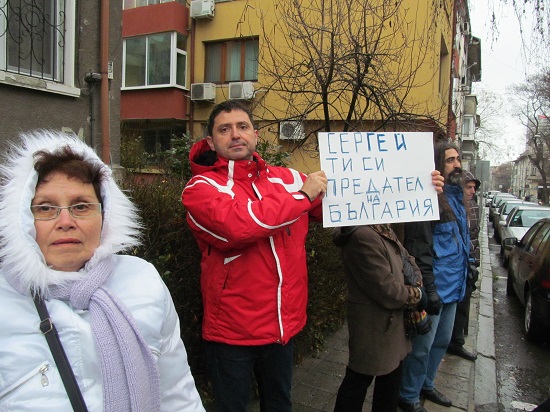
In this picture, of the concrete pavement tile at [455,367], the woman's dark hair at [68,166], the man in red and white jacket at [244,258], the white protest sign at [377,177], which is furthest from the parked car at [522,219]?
the woman's dark hair at [68,166]

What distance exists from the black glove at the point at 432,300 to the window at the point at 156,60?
45.2 feet

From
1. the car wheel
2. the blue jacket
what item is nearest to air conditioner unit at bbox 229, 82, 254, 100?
the car wheel

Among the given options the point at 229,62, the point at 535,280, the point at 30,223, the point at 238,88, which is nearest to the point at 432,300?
the point at 30,223

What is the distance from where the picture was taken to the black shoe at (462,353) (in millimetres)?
4793

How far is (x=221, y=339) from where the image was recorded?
220 cm

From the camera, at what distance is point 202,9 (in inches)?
579

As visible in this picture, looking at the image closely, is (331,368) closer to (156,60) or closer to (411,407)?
(411,407)

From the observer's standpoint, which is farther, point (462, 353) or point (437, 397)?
point (462, 353)

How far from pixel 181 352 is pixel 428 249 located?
6.85ft

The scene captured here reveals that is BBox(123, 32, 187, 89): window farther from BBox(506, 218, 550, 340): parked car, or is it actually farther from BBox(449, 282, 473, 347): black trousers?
BBox(449, 282, 473, 347): black trousers

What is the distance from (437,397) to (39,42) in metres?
5.81

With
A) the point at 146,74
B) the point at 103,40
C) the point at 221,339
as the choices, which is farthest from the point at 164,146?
the point at 221,339

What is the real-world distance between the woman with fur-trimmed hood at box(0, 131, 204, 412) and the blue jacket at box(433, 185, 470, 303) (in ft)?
8.04

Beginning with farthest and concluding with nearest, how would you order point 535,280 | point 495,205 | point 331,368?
point 495,205
point 535,280
point 331,368
